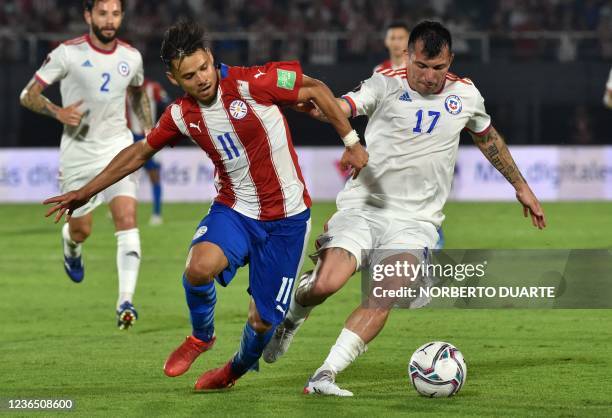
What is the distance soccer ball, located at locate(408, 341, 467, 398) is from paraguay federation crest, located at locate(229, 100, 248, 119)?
149cm

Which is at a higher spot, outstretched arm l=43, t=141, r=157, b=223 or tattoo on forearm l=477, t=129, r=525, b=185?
outstretched arm l=43, t=141, r=157, b=223

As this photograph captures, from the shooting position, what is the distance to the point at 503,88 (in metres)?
20.1

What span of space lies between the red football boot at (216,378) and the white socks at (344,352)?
47 centimetres

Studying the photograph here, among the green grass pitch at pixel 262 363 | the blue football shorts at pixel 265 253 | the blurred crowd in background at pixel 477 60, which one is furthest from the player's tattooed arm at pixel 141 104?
the blurred crowd in background at pixel 477 60

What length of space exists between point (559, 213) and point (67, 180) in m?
9.10

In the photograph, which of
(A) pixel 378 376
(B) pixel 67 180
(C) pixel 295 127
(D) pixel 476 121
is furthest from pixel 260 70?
(C) pixel 295 127

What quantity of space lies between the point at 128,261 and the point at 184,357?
2.74 m

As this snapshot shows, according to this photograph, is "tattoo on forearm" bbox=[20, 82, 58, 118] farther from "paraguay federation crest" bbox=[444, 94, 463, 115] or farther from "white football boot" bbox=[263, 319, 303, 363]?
"paraguay federation crest" bbox=[444, 94, 463, 115]

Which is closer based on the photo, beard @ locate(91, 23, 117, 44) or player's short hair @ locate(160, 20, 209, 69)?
player's short hair @ locate(160, 20, 209, 69)

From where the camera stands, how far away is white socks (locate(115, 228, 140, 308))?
344 inches

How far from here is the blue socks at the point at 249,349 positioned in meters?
6.28

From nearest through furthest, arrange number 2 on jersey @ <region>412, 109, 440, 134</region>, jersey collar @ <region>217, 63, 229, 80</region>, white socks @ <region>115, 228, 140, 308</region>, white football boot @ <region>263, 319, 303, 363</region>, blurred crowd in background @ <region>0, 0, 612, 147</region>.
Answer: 1. jersey collar @ <region>217, 63, 229, 80</region>
2. number 2 on jersey @ <region>412, 109, 440, 134</region>
3. white football boot @ <region>263, 319, 303, 363</region>
4. white socks @ <region>115, 228, 140, 308</region>
5. blurred crowd in background @ <region>0, 0, 612, 147</region>

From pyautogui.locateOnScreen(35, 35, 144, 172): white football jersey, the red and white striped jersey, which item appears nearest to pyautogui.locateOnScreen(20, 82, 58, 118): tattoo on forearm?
pyautogui.locateOnScreen(35, 35, 144, 172): white football jersey

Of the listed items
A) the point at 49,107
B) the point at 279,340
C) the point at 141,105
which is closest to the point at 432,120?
the point at 279,340
